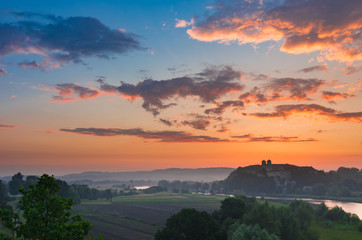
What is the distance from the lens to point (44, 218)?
94.2 ft

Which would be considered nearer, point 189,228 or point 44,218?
point 44,218

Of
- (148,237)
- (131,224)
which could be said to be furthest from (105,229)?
(148,237)

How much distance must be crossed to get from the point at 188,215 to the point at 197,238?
6.31m

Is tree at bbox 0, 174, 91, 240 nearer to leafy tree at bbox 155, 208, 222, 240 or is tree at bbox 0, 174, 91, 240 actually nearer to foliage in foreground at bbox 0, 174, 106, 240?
foliage in foreground at bbox 0, 174, 106, 240

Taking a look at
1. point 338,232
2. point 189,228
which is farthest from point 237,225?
point 338,232

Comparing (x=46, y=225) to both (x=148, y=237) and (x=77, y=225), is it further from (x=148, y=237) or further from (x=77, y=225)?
(x=148, y=237)

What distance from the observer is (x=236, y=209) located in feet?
307

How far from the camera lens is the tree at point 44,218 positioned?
28.0 meters

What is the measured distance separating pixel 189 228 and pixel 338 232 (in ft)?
238

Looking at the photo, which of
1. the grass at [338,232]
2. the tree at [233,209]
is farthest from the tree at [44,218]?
the grass at [338,232]

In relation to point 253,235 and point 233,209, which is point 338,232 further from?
point 253,235

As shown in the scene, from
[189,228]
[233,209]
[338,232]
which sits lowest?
[338,232]

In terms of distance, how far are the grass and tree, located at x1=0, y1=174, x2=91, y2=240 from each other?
99296 millimetres

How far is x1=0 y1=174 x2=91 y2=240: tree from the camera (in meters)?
28.0
